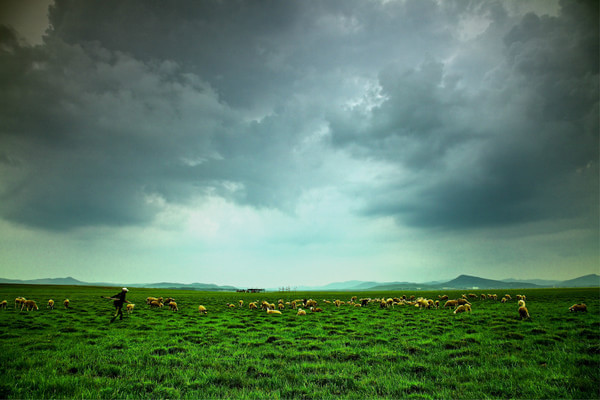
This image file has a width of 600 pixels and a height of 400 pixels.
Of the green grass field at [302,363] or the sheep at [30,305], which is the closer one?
the green grass field at [302,363]

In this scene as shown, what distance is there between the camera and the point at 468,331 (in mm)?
15414

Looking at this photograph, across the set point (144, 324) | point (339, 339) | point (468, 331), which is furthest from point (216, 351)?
point (468, 331)

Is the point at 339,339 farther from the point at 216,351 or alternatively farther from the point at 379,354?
the point at 216,351

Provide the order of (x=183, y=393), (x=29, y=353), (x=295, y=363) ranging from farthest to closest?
(x=29, y=353), (x=295, y=363), (x=183, y=393)

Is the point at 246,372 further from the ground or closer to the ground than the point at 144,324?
further from the ground

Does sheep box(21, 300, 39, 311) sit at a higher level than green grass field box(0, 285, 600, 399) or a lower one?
lower

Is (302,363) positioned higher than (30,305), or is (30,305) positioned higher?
(302,363)

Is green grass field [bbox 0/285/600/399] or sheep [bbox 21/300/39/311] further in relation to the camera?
sheep [bbox 21/300/39/311]

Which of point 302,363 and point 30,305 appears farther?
point 30,305

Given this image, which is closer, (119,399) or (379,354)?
(119,399)

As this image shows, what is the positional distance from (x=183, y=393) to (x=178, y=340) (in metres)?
7.32

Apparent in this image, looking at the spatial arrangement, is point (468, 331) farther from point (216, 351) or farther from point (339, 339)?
point (216, 351)

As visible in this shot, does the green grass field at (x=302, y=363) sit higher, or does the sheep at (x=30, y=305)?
the green grass field at (x=302, y=363)

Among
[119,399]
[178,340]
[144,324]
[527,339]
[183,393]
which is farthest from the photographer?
[144,324]
